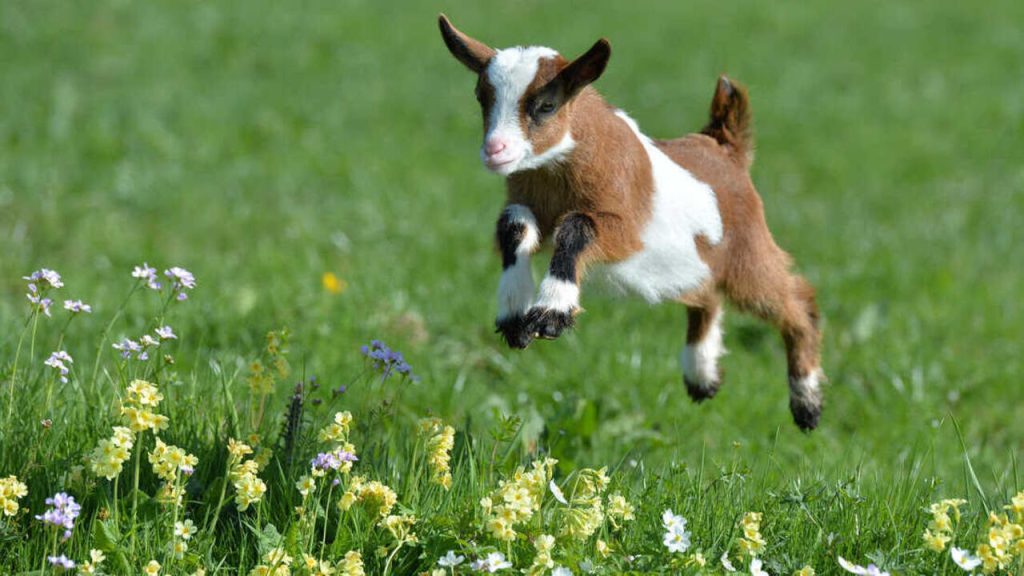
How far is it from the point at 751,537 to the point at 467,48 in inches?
52.2

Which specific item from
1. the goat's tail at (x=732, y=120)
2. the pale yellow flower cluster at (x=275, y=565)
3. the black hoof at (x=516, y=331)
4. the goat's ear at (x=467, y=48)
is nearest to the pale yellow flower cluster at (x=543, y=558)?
the black hoof at (x=516, y=331)

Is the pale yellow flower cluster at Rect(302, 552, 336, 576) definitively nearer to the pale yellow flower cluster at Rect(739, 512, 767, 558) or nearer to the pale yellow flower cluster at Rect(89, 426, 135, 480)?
the pale yellow flower cluster at Rect(89, 426, 135, 480)

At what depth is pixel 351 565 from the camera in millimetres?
2859

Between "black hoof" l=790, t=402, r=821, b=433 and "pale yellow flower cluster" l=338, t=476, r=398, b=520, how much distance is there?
126 centimetres

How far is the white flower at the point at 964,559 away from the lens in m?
2.88

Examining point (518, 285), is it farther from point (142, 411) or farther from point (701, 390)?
point (701, 390)

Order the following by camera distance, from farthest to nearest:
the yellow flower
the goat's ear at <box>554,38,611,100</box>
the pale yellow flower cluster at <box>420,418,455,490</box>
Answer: the yellow flower
the pale yellow flower cluster at <box>420,418,455,490</box>
the goat's ear at <box>554,38,611,100</box>

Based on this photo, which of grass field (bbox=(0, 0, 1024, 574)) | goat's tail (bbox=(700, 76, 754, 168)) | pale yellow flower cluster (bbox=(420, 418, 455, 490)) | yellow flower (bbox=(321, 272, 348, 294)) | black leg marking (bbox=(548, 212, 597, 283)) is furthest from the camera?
yellow flower (bbox=(321, 272, 348, 294))

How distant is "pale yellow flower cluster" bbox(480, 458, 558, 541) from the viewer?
2857 mm

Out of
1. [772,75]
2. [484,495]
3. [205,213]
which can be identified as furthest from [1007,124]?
[484,495]

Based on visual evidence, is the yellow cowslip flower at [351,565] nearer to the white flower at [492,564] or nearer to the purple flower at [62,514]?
the white flower at [492,564]

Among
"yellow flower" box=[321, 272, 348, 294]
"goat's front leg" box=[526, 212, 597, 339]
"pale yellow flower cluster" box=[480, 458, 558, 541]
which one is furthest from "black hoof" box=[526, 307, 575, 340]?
"yellow flower" box=[321, 272, 348, 294]

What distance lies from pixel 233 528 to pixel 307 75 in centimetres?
838

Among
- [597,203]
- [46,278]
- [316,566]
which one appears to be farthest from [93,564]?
[597,203]
